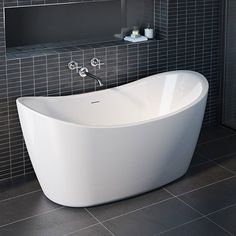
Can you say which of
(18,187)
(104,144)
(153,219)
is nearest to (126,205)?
(153,219)

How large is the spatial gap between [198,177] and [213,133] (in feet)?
2.79

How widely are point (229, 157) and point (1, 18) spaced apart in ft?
6.31

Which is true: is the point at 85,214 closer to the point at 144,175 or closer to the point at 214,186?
the point at 144,175

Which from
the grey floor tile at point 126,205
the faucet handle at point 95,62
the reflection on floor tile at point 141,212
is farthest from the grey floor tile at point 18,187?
the faucet handle at point 95,62

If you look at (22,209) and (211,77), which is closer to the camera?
(22,209)

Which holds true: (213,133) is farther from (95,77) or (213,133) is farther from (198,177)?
(95,77)

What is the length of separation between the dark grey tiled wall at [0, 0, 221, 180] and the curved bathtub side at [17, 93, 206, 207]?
298mm

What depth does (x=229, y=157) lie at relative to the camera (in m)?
4.16

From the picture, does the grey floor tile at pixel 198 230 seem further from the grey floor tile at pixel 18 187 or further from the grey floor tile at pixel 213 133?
the grey floor tile at pixel 213 133

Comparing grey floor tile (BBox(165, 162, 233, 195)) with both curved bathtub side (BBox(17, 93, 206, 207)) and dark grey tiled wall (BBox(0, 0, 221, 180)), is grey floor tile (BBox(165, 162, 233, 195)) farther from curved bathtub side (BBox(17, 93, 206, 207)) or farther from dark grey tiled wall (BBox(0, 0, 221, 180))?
dark grey tiled wall (BBox(0, 0, 221, 180))

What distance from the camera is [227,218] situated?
3.31 m

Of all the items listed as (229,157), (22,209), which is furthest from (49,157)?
(229,157)

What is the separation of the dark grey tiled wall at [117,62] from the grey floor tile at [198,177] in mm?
799

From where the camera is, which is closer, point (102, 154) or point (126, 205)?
point (102, 154)
